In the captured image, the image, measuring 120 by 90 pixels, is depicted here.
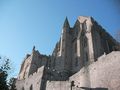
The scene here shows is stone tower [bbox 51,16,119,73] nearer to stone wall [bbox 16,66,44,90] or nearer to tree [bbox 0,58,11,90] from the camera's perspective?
stone wall [bbox 16,66,44,90]

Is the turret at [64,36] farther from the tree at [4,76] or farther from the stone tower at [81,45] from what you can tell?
the tree at [4,76]

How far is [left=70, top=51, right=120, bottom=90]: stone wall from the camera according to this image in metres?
24.0

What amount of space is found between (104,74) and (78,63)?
1476 centimetres

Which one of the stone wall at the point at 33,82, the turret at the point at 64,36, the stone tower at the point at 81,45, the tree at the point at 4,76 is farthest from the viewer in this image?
the turret at the point at 64,36

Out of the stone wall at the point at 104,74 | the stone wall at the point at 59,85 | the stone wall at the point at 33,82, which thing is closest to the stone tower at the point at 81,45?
the stone wall at the point at 33,82

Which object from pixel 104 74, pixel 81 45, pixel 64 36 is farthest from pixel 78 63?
pixel 104 74

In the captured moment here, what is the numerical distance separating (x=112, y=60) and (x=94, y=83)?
12.7 feet

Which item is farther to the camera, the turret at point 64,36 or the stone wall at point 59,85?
the turret at point 64,36

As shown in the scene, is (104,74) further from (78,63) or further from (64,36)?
(64,36)

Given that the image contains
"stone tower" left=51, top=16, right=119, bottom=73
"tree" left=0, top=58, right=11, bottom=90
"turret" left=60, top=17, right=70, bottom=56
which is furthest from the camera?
"turret" left=60, top=17, right=70, bottom=56

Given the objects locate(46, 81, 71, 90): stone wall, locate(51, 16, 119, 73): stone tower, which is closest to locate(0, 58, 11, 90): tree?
locate(46, 81, 71, 90): stone wall

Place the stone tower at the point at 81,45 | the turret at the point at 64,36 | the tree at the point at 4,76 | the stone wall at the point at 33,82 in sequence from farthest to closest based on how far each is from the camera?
the turret at the point at 64,36 < the stone tower at the point at 81,45 < the stone wall at the point at 33,82 < the tree at the point at 4,76

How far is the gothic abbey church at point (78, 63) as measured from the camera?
83.3 ft

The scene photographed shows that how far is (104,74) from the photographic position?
2561cm
